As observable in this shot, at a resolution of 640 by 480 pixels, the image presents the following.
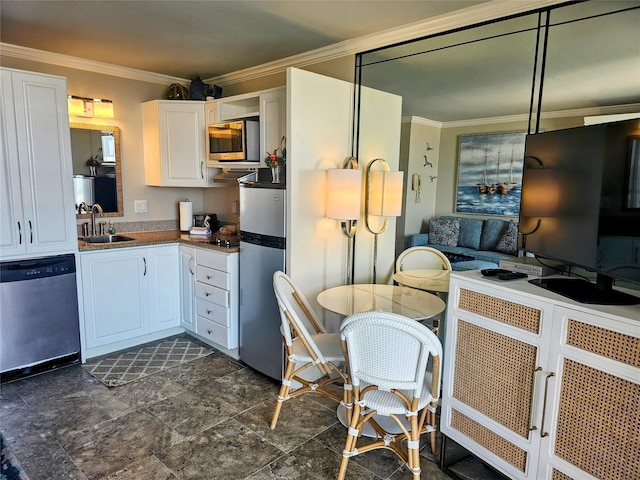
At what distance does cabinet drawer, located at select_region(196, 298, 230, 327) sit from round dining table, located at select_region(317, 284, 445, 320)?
40.6 inches

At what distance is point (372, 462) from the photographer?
2.10 meters

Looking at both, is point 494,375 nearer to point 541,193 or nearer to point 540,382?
point 540,382

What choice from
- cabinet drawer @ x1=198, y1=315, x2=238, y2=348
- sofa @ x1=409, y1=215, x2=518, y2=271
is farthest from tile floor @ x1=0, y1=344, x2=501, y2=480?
sofa @ x1=409, y1=215, x2=518, y2=271

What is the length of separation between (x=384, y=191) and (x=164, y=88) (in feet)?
8.82

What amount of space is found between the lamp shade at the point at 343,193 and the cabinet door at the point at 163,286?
5.71 feet

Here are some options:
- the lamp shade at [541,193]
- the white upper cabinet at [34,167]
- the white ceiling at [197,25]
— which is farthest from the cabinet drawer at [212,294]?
the lamp shade at [541,193]

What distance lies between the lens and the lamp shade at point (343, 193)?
8.73ft

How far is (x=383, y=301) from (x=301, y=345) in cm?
58

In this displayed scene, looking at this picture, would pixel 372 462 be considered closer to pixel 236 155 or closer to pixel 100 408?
pixel 100 408

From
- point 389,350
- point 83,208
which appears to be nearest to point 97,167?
point 83,208

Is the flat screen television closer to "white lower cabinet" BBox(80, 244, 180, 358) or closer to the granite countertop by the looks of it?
the granite countertop

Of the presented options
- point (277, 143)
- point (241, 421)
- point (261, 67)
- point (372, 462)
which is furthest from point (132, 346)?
point (261, 67)

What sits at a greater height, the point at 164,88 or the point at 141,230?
the point at 164,88

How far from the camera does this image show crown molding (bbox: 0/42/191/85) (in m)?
3.18
